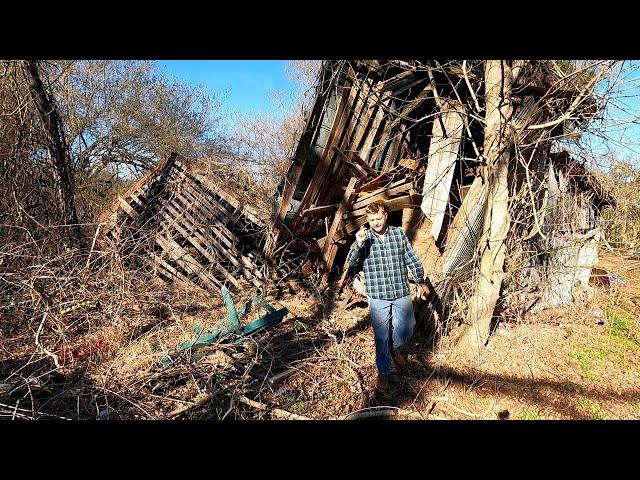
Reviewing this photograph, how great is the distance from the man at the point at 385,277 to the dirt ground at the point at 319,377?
67 centimetres

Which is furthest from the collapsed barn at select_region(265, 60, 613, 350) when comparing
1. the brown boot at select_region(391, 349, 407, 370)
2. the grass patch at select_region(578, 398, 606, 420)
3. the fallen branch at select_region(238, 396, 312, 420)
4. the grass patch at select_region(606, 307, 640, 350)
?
the fallen branch at select_region(238, 396, 312, 420)

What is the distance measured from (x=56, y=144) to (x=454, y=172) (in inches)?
263

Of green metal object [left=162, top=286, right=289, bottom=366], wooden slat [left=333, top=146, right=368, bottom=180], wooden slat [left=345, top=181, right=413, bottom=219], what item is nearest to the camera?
green metal object [left=162, top=286, right=289, bottom=366]

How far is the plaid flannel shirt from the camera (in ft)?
12.5

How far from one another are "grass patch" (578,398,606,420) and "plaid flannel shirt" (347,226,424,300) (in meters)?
2.18

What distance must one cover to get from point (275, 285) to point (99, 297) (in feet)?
10.6

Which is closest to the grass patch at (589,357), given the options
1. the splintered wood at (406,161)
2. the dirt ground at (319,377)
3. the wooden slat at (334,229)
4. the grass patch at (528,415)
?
the dirt ground at (319,377)

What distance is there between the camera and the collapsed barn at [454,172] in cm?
431

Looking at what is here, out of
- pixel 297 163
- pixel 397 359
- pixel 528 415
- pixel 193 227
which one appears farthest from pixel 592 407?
pixel 193 227

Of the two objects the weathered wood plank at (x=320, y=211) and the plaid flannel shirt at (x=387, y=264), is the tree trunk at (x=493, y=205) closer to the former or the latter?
the plaid flannel shirt at (x=387, y=264)

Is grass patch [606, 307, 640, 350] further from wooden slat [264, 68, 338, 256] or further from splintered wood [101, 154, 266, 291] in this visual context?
splintered wood [101, 154, 266, 291]

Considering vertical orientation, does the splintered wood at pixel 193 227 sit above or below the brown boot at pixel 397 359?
above

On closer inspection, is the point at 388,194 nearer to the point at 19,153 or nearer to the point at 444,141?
the point at 444,141

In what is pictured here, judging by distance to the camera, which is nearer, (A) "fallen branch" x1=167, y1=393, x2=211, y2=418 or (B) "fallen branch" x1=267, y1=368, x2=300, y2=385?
(A) "fallen branch" x1=167, y1=393, x2=211, y2=418
